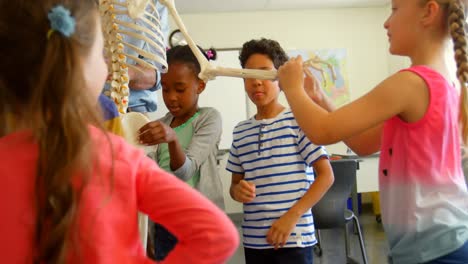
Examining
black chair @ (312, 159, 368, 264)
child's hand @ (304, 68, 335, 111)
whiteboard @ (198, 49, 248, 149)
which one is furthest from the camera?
whiteboard @ (198, 49, 248, 149)

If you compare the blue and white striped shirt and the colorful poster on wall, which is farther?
the colorful poster on wall

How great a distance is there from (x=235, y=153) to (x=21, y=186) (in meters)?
1.11

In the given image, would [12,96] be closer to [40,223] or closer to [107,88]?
[40,223]

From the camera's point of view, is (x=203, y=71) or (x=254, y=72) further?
(x=203, y=71)

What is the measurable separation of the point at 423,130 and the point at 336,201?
1773 mm

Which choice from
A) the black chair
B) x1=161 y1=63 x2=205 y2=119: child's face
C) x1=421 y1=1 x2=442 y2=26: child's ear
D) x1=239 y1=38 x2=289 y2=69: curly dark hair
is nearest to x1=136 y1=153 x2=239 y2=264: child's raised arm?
x1=421 y1=1 x2=442 y2=26: child's ear

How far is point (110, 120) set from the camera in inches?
35.4

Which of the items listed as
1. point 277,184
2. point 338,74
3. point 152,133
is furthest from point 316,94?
point 338,74

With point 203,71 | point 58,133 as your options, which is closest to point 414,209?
point 203,71

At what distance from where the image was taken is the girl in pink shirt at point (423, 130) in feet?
3.22

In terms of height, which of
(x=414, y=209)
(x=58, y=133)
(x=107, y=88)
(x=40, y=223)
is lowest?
(x=414, y=209)

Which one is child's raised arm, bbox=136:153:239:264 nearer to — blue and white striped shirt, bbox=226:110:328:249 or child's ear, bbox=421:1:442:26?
child's ear, bbox=421:1:442:26

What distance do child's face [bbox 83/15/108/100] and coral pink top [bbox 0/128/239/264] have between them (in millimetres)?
87

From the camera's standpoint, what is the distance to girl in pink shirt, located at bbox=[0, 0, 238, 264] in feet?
1.90
